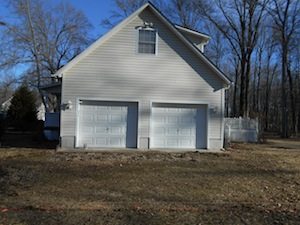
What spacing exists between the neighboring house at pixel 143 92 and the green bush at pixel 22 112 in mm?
15026

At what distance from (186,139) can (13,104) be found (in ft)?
60.7

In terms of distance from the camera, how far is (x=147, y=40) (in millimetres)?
16766

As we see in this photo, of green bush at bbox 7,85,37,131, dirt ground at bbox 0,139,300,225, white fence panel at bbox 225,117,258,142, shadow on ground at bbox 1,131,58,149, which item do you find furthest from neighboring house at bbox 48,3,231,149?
green bush at bbox 7,85,37,131

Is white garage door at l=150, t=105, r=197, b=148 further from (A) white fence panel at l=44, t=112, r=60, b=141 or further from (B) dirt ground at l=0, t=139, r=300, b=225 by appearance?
(A) white fence panel at l=44, t=112, r=60, b=141

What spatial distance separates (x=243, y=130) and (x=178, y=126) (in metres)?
11.2

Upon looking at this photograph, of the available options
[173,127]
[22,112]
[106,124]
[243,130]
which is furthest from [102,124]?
[22,112]

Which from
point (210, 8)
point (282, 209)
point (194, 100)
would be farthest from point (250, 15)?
point (282, 209)

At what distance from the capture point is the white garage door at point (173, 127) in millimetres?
16859

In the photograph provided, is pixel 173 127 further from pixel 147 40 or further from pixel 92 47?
pixel 92 47

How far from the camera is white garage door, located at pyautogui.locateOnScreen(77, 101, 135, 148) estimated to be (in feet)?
53.4

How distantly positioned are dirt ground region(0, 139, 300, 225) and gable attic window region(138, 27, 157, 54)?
482cm

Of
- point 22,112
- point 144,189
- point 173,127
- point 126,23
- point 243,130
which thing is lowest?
point 144,189

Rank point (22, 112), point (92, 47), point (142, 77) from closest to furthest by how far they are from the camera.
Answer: point (92, 47) → point (142, 77) → point (22, 112)

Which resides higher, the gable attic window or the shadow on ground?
the gable attic window
